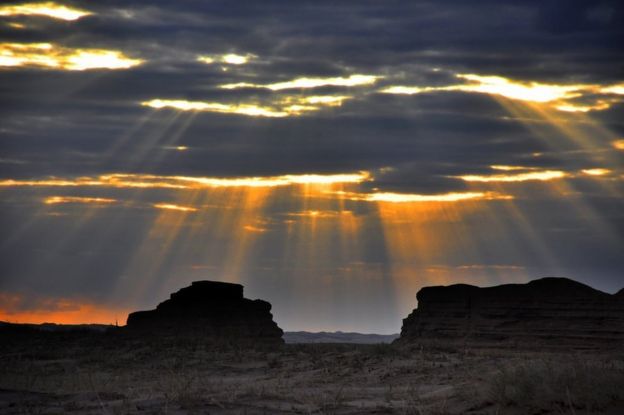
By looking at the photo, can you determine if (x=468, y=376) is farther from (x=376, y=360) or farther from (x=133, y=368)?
(x=133, y=368)

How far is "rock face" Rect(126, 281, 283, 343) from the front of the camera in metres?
81.4

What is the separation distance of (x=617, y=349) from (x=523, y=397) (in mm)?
40216

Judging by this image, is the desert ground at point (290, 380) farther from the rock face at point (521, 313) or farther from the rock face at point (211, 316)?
the rock face at point (211, 316)

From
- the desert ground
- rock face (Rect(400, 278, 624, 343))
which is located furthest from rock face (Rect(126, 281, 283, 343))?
rock face (Rect(400, 278, 624, 343))

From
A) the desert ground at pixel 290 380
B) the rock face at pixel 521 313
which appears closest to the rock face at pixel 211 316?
the desert ground at pixel 290 380

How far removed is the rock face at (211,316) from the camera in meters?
81.4

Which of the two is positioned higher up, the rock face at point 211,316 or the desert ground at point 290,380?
the desert ground at point 290,380

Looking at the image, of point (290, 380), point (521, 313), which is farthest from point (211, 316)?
point (290, 380)

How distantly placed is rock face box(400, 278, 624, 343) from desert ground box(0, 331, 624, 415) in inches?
118

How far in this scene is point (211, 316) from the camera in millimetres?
83125

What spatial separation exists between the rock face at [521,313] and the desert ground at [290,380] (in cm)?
300

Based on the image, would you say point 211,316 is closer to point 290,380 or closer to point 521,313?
point 521,313

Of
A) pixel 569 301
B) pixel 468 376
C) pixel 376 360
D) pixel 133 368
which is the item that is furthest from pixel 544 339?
pixel 468 376

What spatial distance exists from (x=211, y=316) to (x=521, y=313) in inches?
1219
